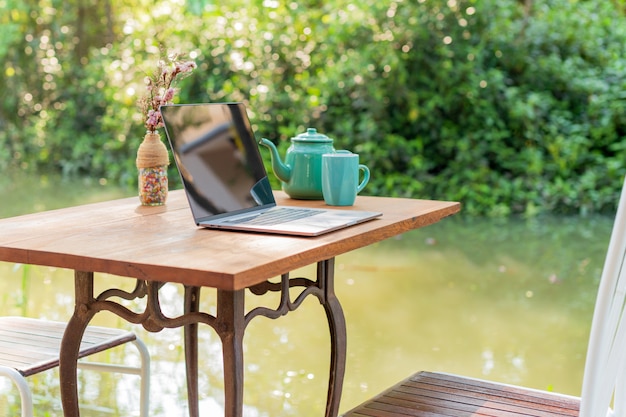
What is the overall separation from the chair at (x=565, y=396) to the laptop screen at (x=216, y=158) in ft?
1.60

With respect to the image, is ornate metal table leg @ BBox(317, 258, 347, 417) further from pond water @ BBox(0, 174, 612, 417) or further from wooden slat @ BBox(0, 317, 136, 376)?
pond water @ BBox(0, 174, 612, 417)

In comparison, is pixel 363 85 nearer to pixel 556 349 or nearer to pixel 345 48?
pixel 345 48

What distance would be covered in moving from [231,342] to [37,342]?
0.69 meters

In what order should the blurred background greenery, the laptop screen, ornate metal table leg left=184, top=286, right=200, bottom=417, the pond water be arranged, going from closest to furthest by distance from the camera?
1. the laptop screen
2. ornate metal table leg left=184, top=286, right=200, bottom=417
3. the pond water
4. the blurred background greenery

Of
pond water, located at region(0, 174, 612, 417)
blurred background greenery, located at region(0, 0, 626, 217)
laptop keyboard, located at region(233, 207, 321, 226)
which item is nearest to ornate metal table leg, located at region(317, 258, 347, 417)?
laptop keyboard, located at region(233, 207, 321, 226)

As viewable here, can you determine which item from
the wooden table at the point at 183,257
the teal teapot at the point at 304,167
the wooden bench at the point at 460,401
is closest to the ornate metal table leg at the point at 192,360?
the wooden table at the point at 183,257

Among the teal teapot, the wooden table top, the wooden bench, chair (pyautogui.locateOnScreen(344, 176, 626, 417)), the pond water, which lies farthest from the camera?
the pond water

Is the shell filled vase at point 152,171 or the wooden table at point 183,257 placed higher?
the shell filled vase at point 152,171

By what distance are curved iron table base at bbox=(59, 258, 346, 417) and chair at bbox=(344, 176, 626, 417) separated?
0.22 m

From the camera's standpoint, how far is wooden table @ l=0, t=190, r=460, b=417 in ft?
4.50

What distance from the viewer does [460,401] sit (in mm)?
1692

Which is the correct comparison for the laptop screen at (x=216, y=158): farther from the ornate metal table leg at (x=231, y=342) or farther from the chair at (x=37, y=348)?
the chair at (x=37, y=348)

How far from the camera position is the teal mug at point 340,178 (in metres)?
1.96

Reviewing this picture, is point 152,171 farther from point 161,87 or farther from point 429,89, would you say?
point 429,89
